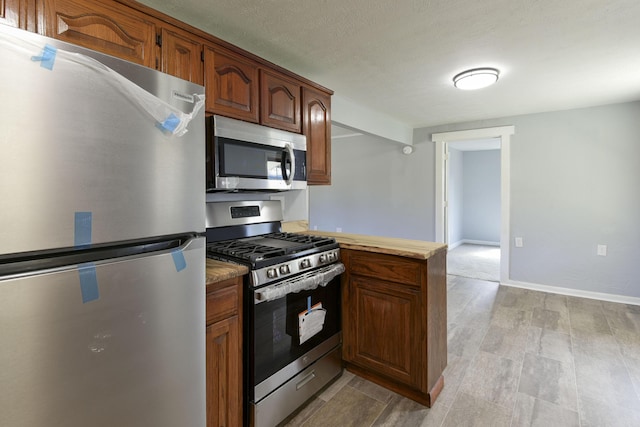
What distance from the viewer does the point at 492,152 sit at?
7.05 metres

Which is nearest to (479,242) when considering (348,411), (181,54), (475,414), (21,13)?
(475,414)

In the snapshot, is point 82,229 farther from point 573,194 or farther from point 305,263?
point 573,194

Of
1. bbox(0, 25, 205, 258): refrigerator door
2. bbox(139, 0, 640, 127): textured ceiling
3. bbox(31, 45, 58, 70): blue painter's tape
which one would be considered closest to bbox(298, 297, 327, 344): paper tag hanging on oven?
bbox(0, 25, 205, 258): refrigerator door

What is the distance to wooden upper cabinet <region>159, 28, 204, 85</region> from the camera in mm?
1517

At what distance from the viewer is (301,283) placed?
5.58 ft

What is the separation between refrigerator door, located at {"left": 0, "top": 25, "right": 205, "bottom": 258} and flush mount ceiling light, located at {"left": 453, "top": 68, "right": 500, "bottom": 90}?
7.76 ft

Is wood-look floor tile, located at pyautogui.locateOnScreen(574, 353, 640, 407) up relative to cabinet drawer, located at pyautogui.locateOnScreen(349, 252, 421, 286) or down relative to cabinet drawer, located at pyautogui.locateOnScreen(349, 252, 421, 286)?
down

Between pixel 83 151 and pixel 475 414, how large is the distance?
2.20 meters

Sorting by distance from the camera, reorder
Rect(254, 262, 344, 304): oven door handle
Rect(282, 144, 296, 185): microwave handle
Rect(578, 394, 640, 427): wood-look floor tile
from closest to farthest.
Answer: Rect(254, 262, 344, 304): oven door handle, Rect(578, 394, 640, 427): wood-look floor tile, Rect(282, 144, 296, 185): microwave handle

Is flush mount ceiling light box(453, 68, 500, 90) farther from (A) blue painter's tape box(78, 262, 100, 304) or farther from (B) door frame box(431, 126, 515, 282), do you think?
(A) blue painter's tape box(78, 262, 100, 304)

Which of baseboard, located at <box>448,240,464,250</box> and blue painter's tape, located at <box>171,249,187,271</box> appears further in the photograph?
baseboard, located at <box>448,240,464,250</box>

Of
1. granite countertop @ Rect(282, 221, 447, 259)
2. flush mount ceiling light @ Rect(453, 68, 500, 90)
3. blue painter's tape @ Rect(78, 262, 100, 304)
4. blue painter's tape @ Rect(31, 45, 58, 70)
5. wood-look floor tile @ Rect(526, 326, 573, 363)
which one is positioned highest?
flush mount ceiling light @ Rect(453, 68, 500, 90)

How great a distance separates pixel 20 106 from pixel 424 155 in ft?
15.4

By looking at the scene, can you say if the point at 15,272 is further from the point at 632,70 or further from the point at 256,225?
the point at 632,70
